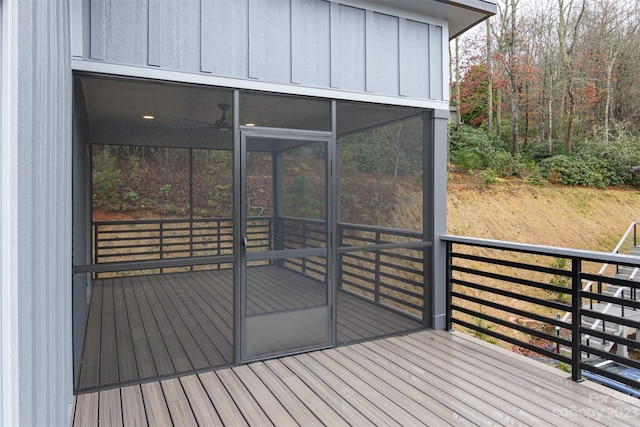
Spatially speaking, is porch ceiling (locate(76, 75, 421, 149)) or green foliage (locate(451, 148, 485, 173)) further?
green foliage (locate(451, 148, 485, 173))

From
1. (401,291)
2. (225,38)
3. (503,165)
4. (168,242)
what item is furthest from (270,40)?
(503,165)

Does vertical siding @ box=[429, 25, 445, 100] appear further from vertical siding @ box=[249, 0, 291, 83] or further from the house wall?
the house wall

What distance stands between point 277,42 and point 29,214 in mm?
2587

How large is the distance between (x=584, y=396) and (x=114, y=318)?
3.12m

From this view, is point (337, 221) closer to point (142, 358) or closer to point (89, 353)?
point (142, 358)

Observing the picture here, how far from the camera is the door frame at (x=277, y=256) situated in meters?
3.12

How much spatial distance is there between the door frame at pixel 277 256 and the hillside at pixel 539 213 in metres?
6.66

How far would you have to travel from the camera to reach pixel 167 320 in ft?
9.64

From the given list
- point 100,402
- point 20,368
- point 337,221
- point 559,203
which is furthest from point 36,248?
point 559,203

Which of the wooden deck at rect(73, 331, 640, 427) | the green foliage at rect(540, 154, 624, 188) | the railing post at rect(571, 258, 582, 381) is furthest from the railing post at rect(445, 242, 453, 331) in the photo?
the green foliage at rect(540, 154, 624, 188)

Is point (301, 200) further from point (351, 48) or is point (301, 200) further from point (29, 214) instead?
point (29, 214)

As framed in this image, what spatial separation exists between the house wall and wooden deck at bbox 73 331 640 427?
955 mm

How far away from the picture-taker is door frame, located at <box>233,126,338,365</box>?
3.12m

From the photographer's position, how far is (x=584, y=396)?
104 inches
